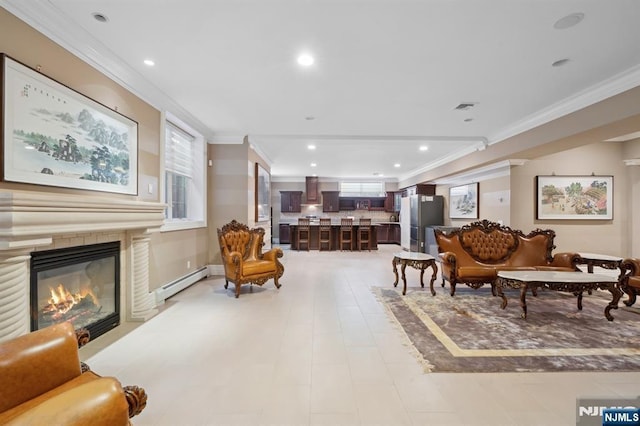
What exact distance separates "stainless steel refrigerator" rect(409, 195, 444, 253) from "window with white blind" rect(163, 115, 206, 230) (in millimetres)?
6026

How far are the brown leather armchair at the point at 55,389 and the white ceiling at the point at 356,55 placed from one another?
229cm

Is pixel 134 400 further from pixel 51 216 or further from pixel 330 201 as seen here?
pixel 330 201

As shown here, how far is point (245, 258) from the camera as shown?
4672mm

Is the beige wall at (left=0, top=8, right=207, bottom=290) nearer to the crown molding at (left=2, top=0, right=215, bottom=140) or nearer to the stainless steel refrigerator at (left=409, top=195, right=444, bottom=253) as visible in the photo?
the crown molding at (left=2, top=0, right=215, bottom=140)

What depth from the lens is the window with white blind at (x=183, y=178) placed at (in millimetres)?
4305

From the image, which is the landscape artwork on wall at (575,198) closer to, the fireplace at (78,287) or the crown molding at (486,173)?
the crown molding at (486,173)

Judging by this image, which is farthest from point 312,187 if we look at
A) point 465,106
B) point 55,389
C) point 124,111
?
point 55,389

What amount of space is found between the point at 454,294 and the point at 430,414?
2.84m

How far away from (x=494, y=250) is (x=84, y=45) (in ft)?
19.1

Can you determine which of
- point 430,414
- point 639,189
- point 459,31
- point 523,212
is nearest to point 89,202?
point 430,414

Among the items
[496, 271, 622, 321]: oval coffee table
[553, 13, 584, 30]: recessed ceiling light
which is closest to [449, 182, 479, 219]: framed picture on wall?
[496, 271, 622, 321]: oval coffee table

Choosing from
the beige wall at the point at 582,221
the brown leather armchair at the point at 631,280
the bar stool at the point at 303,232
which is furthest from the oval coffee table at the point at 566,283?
the bar stool at the point at 303,232

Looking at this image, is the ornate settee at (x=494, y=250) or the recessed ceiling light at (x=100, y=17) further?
the ornate settee at (x=494, y=250)

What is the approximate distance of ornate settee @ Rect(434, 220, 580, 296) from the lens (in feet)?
13.9
